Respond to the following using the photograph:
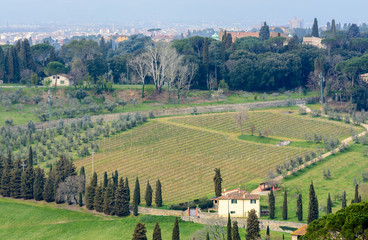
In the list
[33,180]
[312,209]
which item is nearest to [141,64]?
[33,180]

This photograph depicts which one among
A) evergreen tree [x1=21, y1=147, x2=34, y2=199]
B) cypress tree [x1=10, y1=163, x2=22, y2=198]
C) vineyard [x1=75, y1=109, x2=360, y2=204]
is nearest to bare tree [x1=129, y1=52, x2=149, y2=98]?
vineyard [x1=75, y1=109, x2=360, y2=204]

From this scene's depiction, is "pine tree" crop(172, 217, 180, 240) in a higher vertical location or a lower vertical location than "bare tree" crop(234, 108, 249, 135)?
lower

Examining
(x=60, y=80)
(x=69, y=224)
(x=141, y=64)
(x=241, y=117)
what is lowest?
(x=69, y=224)

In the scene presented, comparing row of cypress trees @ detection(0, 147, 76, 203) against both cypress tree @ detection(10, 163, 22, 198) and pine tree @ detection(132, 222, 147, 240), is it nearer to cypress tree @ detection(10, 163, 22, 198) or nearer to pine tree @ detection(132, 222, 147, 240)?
cypress tree @ detection(10, 163, 22, 198)

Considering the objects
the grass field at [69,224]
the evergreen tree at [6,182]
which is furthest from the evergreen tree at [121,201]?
the evergreen tree at [6,182]

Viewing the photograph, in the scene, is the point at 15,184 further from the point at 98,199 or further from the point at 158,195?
the point at 158,195

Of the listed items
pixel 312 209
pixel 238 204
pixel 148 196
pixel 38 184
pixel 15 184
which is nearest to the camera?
pixel 312 209
